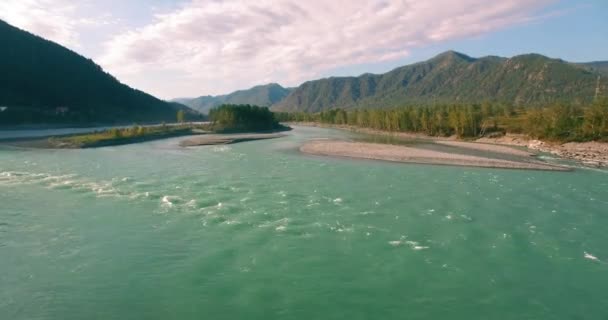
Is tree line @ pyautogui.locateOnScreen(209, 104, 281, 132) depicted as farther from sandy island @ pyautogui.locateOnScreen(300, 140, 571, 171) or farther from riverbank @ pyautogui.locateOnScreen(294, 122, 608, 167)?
riverbank @ pyautogui.locateOnScreen(294, 122, 608, 167)

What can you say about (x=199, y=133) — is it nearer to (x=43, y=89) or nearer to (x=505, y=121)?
(x=505, y=121)

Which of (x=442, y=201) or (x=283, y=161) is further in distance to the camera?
(x=283, y=161)

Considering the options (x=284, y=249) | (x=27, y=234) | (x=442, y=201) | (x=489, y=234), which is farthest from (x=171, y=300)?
(x=442, y=201)

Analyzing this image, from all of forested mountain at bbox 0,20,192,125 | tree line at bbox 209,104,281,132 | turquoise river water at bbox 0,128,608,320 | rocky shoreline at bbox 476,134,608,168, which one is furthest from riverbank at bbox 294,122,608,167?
forested mountain at bbox 0,20,192,125

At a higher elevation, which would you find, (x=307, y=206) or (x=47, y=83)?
(x=47, y=83)

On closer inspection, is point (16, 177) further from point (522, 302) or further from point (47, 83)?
point (47, 83)

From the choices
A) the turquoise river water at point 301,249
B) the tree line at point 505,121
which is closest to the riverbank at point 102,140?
the turquoise river water at point 301,249

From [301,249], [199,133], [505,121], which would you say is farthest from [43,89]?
[301,249]
